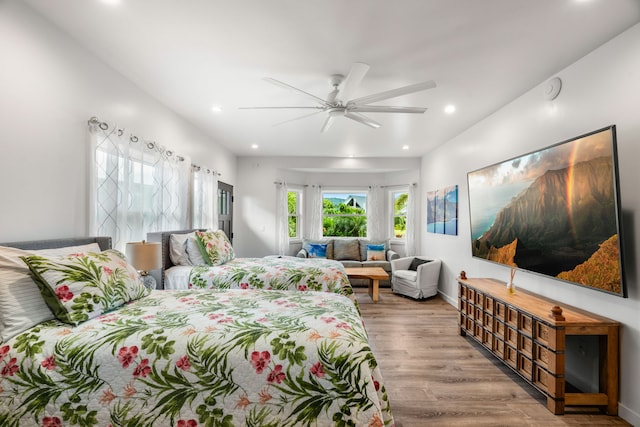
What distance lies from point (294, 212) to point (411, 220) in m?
2.54

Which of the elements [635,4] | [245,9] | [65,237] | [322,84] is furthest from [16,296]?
[635,4]

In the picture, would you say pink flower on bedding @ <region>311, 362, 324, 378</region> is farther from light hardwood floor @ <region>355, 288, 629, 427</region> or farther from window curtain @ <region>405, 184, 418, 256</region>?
window curtain @ <region>405, 184, 418, 256</region>

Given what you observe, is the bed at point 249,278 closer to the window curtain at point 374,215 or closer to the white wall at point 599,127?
the white wall at point 599,127

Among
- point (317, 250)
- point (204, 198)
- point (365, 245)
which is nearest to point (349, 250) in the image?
point (365, 245)

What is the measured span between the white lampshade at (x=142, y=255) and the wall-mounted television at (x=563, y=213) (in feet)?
10.6

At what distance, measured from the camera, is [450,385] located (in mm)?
2385

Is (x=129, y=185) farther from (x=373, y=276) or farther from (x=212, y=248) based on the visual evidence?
(x=373, y=276)

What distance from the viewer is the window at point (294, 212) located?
6.73m

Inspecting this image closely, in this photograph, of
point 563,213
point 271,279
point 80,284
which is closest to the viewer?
point 80,284

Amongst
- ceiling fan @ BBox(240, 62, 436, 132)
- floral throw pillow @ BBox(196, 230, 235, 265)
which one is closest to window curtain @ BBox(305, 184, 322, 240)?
floral throw pillow @ BBox(196, 230, 235, 265)

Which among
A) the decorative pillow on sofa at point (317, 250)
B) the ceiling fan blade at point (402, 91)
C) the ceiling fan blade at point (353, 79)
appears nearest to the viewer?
the ceiling fan blade at point (353, 79)

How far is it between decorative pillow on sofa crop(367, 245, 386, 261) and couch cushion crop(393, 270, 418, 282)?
2.49 feet

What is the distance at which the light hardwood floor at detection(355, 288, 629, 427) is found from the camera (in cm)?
200

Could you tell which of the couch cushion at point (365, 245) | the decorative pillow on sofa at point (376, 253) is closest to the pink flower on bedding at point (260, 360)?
the decorative pillow on sofa at point (376, 253)
